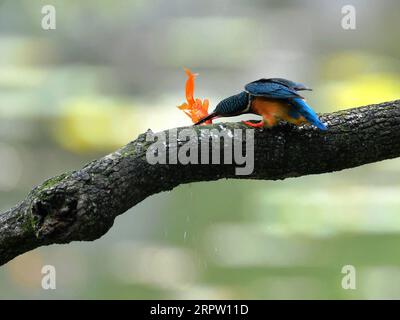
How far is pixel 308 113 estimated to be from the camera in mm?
2340

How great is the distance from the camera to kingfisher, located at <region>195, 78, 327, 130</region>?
7.78ft

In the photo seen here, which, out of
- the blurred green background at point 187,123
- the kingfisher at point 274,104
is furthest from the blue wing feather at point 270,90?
the blurred green background at point 187,123

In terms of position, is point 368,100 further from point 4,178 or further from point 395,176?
point 4,178

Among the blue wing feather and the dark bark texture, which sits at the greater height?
the blue wing feather

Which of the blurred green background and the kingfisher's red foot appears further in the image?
the blurred green background

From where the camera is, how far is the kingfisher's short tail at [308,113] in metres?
2.32

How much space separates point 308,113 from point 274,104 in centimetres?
15

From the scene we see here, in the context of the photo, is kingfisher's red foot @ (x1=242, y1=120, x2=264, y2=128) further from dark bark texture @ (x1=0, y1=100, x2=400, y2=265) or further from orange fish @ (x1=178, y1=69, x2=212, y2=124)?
orange fish @ (x1=178, y1=69, x2=212, y2=124)

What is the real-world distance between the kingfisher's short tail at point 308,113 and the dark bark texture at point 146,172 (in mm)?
50

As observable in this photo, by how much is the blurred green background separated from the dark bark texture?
254cm

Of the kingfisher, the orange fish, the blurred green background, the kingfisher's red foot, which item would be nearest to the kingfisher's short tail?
the kingfisher

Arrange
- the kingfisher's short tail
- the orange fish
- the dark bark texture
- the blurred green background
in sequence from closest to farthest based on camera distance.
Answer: the dark bark texture, the kingfisher's short tail, the orange fish, the blurred green background

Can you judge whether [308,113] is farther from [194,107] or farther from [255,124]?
[194,107]

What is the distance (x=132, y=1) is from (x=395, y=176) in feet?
8.21
